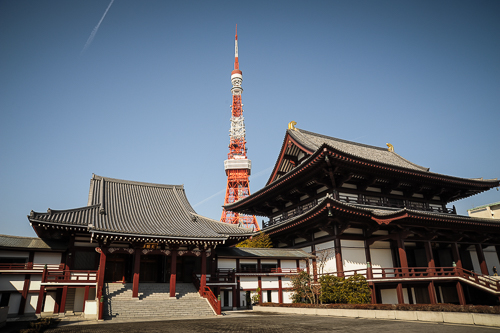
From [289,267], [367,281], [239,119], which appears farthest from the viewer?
[239,119]

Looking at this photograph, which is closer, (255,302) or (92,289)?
(92,289)

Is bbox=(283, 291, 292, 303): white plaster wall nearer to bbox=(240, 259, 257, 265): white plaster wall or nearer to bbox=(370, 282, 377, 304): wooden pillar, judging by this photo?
bbox=(240, 259, 257, 265): white plaster wall

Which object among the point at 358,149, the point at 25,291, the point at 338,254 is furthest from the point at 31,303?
the point at 358,149

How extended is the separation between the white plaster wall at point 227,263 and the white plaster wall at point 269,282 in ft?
9.42

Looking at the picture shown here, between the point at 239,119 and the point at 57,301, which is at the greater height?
the point at 239,119

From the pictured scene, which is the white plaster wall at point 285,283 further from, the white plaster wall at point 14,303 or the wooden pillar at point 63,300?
the white plaster wall at point 14,303

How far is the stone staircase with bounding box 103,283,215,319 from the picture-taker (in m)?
20.6

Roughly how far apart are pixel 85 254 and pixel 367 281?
836 inches

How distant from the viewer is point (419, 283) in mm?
25062

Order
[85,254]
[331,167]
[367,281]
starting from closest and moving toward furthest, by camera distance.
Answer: [367,281] < [85,254] < [331,167]

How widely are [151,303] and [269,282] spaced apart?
11.1m

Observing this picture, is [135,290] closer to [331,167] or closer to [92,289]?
[92,289]

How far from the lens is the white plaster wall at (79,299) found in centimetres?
2439

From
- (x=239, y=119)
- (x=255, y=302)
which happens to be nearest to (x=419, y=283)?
(x=255, y=302)
